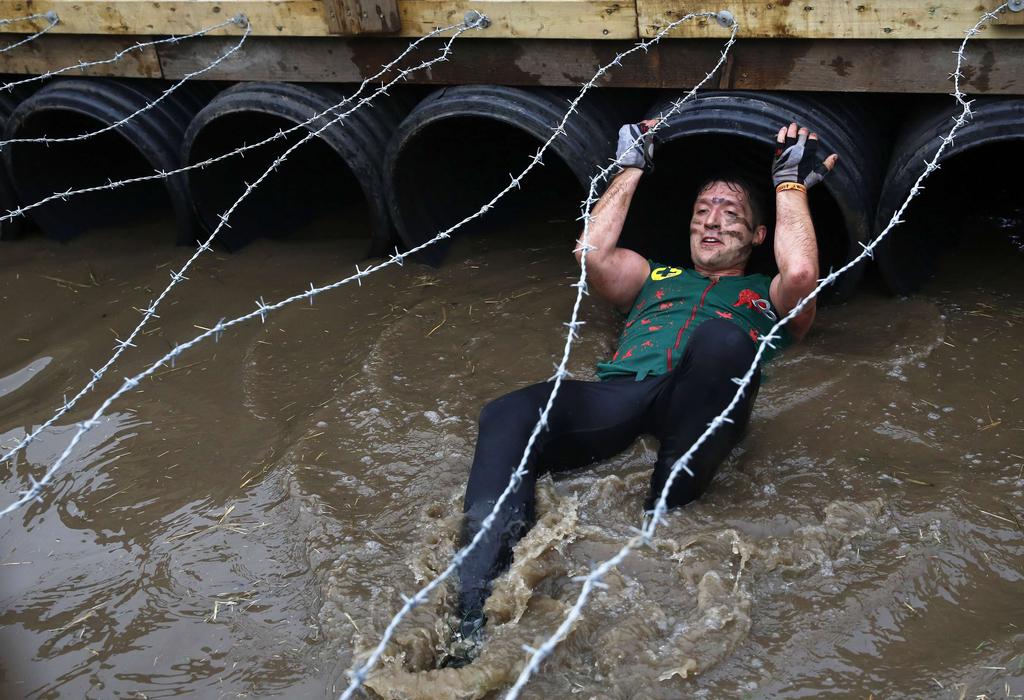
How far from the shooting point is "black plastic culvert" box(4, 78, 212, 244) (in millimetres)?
4559

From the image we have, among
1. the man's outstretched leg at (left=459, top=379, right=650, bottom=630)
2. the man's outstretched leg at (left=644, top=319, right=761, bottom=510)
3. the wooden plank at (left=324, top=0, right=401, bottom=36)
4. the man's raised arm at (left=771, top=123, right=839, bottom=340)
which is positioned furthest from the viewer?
the wooden plank at (left=324, top=0, right=401, bottom=36)

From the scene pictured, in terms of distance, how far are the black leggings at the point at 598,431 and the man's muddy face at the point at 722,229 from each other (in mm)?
703

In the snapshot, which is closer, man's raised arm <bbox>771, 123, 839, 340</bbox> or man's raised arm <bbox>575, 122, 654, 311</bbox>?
man's raised arm <bbox>771, 123, 839, 340</bbox>

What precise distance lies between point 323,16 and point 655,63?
142 centimetres

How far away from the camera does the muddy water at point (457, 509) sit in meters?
2.32

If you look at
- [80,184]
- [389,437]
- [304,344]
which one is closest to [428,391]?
[389,437]

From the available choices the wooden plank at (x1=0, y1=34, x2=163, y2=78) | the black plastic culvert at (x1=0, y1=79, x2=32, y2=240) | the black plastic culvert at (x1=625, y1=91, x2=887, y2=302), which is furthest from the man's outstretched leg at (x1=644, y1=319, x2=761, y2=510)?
the black plastic culvert at (x1=0, y1=79, x2=32, y2=240)

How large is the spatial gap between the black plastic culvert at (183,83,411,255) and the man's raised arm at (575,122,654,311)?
1209mm

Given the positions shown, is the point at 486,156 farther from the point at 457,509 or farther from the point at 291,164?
the point at 457,509

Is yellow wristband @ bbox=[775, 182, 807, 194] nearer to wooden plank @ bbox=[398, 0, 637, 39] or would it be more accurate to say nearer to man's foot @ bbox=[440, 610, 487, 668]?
wooden plank @ bbox=[398, 0, 637, 39]

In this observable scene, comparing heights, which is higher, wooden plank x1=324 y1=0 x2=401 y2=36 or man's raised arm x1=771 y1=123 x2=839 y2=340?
wooden plank x1=324 y1=0 x2=401 y2=36

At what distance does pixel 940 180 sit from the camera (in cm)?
404

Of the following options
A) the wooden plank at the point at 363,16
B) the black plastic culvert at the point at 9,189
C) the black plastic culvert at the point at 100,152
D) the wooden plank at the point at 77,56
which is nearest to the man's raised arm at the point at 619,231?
the wooden plank at the point at 363,16

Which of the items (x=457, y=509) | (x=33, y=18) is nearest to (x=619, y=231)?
(x=457, y=509)
